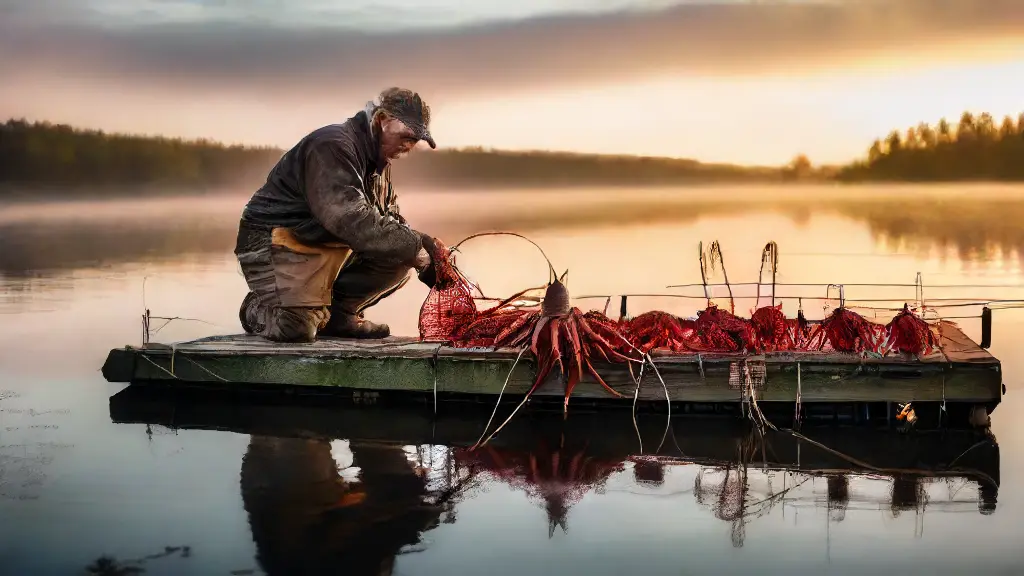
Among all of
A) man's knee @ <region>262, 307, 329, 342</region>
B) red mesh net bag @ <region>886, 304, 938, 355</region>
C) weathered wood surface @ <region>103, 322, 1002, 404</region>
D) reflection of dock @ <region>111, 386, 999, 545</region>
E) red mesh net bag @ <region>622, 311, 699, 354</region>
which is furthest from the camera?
man's knee @ <region>262, 307, 329, 342</region>

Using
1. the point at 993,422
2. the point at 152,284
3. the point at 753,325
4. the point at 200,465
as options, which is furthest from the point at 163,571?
the point at 152,284

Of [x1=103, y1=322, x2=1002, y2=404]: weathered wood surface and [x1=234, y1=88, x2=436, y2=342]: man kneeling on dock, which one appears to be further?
[x1=234, y1=88, x2=436, y2=342]: man kneeling on dock

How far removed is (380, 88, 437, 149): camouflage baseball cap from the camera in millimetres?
6238

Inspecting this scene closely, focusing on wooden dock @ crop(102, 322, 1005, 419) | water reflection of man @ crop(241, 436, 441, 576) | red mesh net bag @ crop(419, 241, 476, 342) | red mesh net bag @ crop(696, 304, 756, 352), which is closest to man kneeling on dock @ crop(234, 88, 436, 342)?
red mesh net bag @ crop(419, 241, 476, 342)

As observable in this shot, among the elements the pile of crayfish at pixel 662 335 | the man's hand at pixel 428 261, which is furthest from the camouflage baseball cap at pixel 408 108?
the pile of crayfish at pixel 662 335

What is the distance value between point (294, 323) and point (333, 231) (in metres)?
0.65

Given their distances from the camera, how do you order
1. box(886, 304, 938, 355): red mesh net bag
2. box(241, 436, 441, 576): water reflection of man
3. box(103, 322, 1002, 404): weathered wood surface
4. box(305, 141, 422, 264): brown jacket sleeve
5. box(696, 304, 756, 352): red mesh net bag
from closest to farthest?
1. box(241, 436, 441, 576): water reflection of man
2. box(103, 322, 1002, 404): weathered wood surface
3. box(886, 304, 938, 355): red mesh net bag
4. box(696, 304, 756, 352): red mesh net bag
5. box(305, 141, 422, 264): brown jacket sleeve

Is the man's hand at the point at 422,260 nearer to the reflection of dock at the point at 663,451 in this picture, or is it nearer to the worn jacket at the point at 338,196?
the worn jacket at the point at 338,196

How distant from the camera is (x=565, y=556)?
4164mm

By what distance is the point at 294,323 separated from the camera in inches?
255

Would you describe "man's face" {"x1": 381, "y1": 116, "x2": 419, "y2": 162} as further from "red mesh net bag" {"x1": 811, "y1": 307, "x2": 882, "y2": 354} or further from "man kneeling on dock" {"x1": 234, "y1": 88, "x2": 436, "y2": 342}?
"red mesh net bag" {"x1": 811, "y1": 307, "x2": 882, "y2": 354}

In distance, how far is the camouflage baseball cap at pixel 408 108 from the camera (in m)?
6.24

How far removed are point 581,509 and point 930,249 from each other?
13.1 m

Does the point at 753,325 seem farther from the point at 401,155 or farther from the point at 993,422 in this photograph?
the point at 401,155
